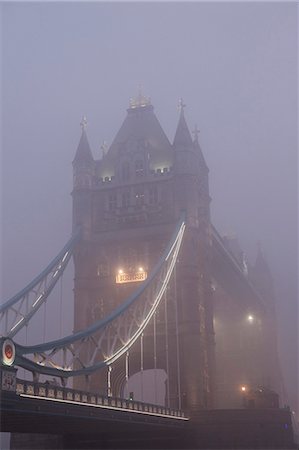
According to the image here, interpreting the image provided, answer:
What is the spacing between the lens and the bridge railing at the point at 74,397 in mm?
29781

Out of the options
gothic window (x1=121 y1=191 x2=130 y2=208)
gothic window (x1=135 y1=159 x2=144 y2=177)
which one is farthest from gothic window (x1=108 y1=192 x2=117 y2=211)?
gothic window (x1=135 y1=159 x2=144 y2=177)

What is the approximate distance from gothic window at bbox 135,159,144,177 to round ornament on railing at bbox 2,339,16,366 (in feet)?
140

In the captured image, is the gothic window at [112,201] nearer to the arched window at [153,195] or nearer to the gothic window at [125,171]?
the gothic window at [125,171]

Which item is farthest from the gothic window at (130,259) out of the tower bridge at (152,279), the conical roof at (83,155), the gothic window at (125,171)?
the conical roof at (83,155)

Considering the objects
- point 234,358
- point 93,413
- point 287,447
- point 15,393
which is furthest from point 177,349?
point 234,358

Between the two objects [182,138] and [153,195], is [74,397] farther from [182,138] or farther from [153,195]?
[182,138]

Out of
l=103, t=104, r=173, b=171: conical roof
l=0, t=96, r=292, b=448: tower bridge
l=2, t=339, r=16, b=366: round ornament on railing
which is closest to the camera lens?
l=2, t=339, r=16, b=366: round ornament on railing

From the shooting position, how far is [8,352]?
28.0 meters

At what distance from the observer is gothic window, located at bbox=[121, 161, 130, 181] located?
7006 centimetres

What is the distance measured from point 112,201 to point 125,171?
3626 millimetres

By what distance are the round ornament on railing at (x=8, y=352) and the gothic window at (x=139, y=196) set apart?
40.4m

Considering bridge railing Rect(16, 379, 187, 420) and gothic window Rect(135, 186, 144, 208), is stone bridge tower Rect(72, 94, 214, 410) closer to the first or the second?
gothic window Rect(135, 186, 144, 208)

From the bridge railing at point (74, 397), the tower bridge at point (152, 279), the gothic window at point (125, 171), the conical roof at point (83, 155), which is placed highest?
the conical roof at point (83, 155)

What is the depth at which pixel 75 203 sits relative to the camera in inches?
2717
